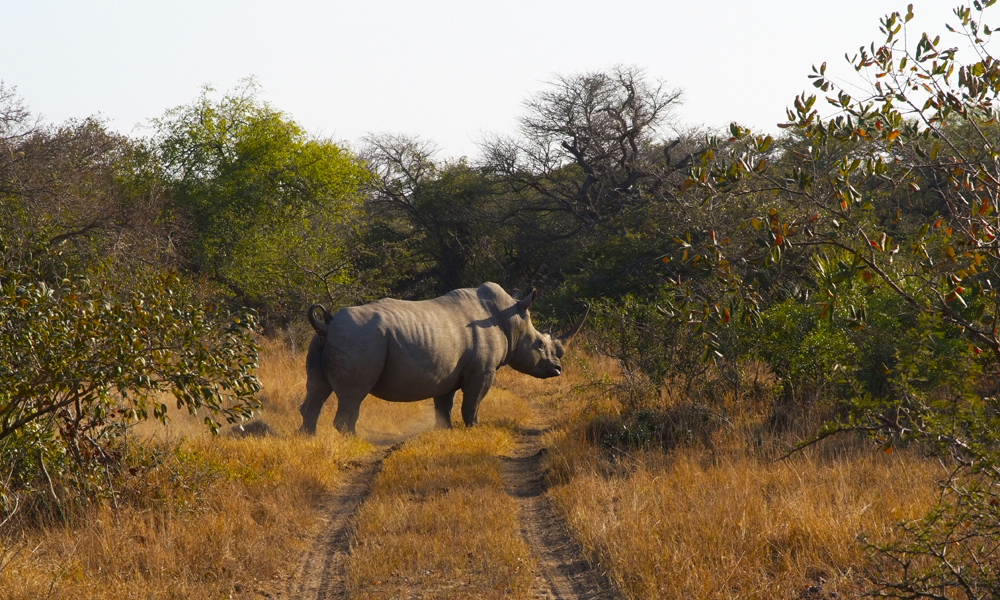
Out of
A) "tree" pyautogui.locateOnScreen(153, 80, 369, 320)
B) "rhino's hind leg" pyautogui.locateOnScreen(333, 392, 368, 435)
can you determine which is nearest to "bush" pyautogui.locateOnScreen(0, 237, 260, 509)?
"rhino's hind leg" pyautogui.locateOnScreen(333, 392, 368, 435)

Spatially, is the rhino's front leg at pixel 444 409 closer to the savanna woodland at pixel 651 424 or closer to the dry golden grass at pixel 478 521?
the savanna woodland at pixel 651 424

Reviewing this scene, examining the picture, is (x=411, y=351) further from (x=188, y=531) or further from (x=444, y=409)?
(x=188, y=531)

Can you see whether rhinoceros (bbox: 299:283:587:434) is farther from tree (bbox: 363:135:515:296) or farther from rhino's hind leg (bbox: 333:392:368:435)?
tree (bbox: 363:135:515:296)

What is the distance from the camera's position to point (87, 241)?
50.3 feet

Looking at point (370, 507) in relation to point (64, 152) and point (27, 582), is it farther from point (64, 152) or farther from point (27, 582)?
point (64, 152)

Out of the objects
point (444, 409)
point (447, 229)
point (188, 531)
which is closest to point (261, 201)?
point (447, 229)

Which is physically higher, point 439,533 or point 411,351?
point 411,351

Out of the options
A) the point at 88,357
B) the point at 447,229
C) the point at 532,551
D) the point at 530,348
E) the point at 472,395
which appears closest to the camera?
the point at 88,357

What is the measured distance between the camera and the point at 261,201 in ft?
70.9

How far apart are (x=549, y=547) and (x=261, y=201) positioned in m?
17.3

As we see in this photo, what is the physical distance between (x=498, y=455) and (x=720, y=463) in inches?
109

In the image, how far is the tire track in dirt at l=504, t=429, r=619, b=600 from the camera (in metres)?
5.15

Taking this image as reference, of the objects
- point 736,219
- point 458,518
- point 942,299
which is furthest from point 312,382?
point 942,299

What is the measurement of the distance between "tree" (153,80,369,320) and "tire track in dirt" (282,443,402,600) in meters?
10.8
